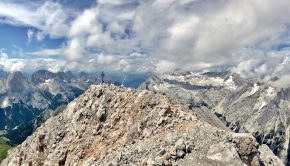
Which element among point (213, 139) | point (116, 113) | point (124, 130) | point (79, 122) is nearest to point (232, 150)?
point (213, 139)

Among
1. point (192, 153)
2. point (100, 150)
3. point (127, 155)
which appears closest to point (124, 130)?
point (100, 150)

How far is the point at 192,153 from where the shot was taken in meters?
58.6

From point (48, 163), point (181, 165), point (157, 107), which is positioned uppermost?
point (157, 107)

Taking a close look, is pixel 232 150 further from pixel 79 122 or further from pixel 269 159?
pixel 79 122

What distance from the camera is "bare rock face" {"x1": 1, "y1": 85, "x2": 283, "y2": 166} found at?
193ft

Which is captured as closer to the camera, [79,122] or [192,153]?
[192,153]

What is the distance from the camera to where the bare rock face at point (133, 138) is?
58.8m

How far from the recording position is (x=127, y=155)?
204 feet

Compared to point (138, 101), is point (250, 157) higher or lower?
lower

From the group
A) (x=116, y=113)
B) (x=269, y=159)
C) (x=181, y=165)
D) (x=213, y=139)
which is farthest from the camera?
(x=116, y=113)

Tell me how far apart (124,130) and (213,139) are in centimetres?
1728

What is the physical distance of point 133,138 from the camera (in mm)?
69125

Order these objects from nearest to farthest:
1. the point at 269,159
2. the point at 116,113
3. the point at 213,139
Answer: the point at 213,139 → the point at 269,159 → the point at 116,113

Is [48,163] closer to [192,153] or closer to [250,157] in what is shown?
[192,153]
